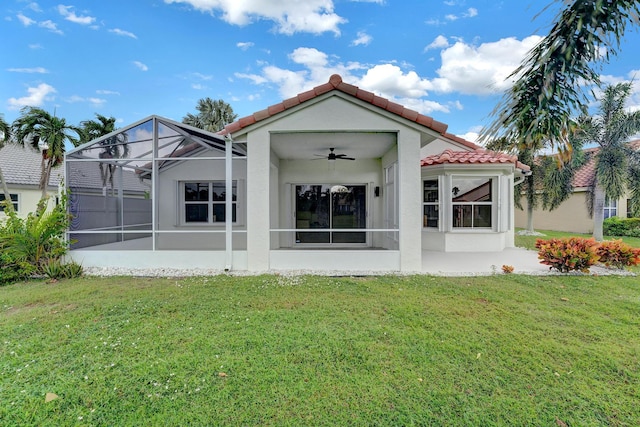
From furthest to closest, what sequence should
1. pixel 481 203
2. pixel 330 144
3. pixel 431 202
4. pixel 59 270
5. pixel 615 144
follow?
pixel 615 144
pixel 431 202
pixel 481 203
pixel 330 144
pixel 59 270

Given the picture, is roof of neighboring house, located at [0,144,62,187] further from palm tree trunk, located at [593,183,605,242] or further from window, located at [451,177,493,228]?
palm tree trunk, located at [593,183,605,242]

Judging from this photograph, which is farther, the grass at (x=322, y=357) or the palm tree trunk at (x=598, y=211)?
the palm tree trunk at (x=598, y=211)

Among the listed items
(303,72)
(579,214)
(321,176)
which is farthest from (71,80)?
(579,214)

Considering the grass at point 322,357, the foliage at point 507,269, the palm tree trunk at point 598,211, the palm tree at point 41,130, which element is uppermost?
the palm tree at point 41,130

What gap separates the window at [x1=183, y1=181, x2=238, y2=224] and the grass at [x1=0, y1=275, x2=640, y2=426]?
542cm

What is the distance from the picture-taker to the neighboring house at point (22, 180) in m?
16.5

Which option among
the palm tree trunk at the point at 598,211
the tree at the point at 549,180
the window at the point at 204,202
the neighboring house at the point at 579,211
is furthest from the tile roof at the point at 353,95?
the neighboring house at the point at 579,211

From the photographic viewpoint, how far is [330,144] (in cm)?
902

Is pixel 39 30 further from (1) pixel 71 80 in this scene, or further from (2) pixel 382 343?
(2) pixel 382 343

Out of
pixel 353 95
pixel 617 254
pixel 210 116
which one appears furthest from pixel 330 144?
pixel 210 116

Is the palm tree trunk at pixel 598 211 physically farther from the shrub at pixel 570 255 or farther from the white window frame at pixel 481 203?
the shrub at pixel 570 255

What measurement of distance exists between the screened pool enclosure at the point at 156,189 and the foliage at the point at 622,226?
67.4 ft

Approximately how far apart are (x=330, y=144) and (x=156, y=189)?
6741 mm

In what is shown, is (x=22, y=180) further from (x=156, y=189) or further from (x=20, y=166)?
(x=156, y=189)
